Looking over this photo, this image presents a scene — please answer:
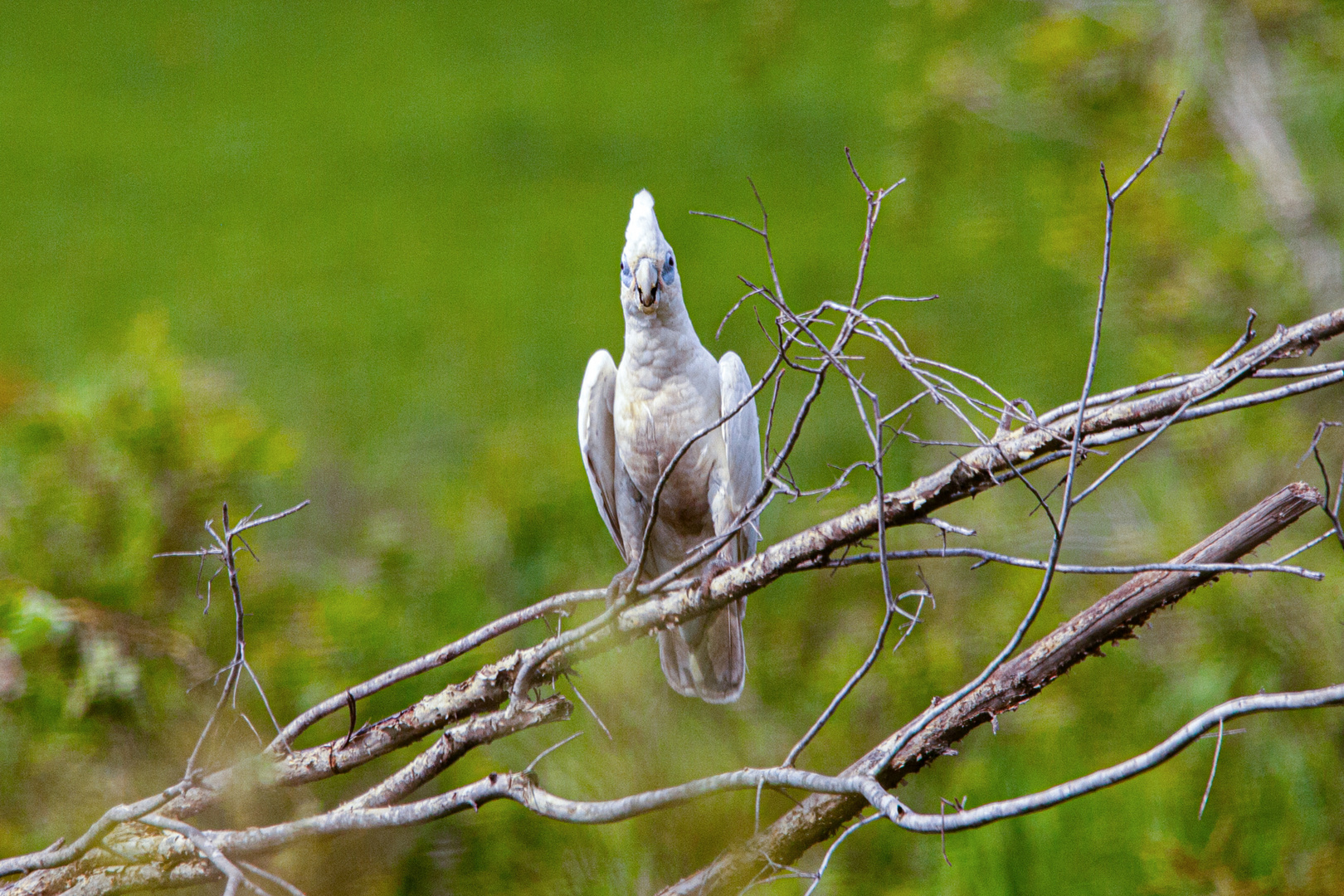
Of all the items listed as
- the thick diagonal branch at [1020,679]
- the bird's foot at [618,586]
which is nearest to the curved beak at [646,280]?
the bird's foot at [618,586]

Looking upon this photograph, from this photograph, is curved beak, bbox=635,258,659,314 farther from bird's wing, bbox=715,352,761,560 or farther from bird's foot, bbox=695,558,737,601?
bird's foot, bbox=695,558,737,601

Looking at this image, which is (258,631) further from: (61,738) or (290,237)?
(290,237)

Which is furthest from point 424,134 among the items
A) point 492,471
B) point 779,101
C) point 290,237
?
point 492,471

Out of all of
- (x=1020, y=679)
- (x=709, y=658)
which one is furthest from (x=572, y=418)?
(x=1020, y=679)

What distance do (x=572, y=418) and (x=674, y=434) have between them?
3.48 m

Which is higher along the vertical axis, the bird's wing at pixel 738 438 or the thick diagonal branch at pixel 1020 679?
the bird's wing at pixel 738 438

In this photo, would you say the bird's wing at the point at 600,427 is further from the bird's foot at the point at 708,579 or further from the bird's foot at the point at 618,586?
the bird's foot at the point at 708,579

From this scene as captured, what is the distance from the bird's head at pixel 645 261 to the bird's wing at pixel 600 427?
331 mm

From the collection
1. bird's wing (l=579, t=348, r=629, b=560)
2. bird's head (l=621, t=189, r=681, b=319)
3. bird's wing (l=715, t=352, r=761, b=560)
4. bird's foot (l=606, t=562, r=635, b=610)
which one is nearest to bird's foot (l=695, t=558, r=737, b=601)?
bird's foot (l=606, t=562, r=635, b=610)

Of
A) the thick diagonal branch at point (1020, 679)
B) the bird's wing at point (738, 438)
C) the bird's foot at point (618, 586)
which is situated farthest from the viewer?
the bird's wing at point (738, 438)

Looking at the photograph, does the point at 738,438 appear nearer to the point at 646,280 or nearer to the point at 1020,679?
the point at 646,280

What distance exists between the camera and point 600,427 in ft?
8.04

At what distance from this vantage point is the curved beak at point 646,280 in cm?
200

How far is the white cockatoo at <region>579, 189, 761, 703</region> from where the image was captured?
6.85 ft
